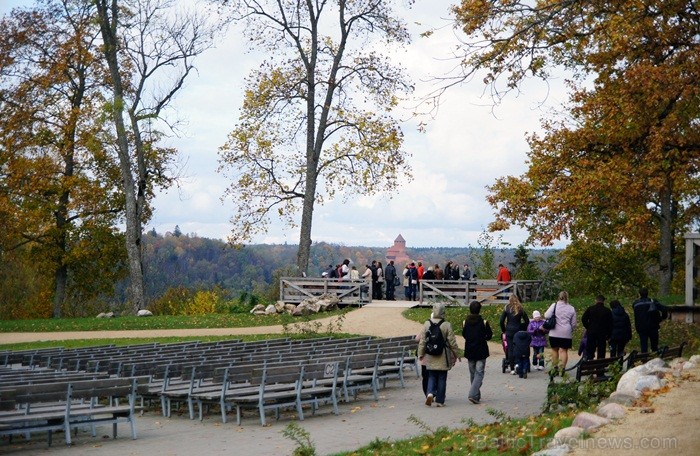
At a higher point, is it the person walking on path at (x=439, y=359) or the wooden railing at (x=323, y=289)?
the wooden railing at (x=323, y=289)

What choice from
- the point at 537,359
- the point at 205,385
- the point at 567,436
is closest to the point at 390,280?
the point at 537,359

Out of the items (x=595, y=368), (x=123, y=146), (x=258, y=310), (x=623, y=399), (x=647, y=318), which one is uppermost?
(x=123, y=146)

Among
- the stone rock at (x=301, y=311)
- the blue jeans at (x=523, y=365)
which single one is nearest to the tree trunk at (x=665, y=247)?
the stone rock at (x=301, y=311)

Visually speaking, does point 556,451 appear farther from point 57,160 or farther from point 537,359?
point 57,160

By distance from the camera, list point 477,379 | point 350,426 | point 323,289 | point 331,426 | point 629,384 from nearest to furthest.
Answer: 1. point 629,384
2. point 350,426
3. point 331,426
4. point 477,379
5. point 323,289

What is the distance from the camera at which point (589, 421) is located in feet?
34.2

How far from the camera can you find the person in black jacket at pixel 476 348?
17094 mm

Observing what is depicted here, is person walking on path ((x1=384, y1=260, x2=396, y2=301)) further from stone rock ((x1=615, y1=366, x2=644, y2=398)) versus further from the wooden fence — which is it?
stone rock ((x1=615, y1=366, x2=644, y2=398))

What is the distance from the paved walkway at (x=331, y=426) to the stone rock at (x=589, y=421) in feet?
9.12

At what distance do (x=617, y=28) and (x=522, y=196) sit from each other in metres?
9.24

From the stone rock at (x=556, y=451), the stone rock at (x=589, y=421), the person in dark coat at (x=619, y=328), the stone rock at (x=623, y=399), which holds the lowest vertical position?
the stone rock at (x=556, y=451)

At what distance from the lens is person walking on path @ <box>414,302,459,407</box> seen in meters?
16.7

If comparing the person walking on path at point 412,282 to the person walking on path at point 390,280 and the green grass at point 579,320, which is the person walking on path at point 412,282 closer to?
the person walking on path at point 390,280

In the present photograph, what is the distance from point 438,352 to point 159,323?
2304 centimetres
